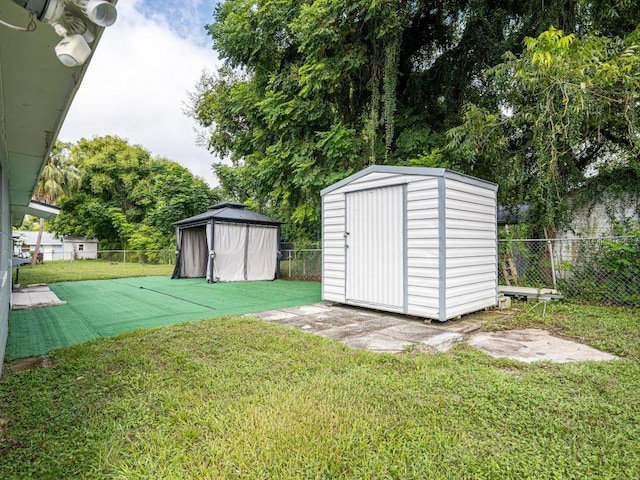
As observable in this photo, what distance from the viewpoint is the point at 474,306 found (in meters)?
4.88

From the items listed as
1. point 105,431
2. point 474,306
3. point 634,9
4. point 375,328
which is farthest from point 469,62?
point 105,431

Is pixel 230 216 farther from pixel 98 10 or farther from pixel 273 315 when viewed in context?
pixel 98 10

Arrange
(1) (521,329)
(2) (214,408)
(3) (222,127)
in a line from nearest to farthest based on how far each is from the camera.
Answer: (2) (214,408) < (1) (521,329) < (3) (222,127)

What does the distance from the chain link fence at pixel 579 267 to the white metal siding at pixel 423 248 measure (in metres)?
2.99

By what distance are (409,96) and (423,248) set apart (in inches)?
242

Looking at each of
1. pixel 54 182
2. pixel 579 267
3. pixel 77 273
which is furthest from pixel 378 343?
pixel 54 182

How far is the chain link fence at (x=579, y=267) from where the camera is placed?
17.3 ft

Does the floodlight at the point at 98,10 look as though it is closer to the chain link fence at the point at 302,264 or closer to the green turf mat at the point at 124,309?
the green turf mat at the point at 124,309

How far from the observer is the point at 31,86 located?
1706 mm

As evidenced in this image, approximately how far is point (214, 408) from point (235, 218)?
8365mm

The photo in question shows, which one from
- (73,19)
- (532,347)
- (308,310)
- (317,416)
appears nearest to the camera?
(73,19)

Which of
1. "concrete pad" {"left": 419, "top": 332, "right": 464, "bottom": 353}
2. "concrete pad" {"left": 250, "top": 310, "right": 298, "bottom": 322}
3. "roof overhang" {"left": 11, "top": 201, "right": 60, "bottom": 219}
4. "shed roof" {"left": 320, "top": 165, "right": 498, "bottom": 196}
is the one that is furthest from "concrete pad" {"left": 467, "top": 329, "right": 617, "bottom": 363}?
"roof overhang" {"left": 11, "top": 201, "right": 60, "bottom": 219}

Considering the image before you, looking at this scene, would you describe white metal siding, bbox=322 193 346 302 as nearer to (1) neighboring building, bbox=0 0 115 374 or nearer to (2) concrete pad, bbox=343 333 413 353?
(2) concrete pad, bbox=343 333 413 353

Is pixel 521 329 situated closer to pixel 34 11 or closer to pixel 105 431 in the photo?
pixel 105 431
